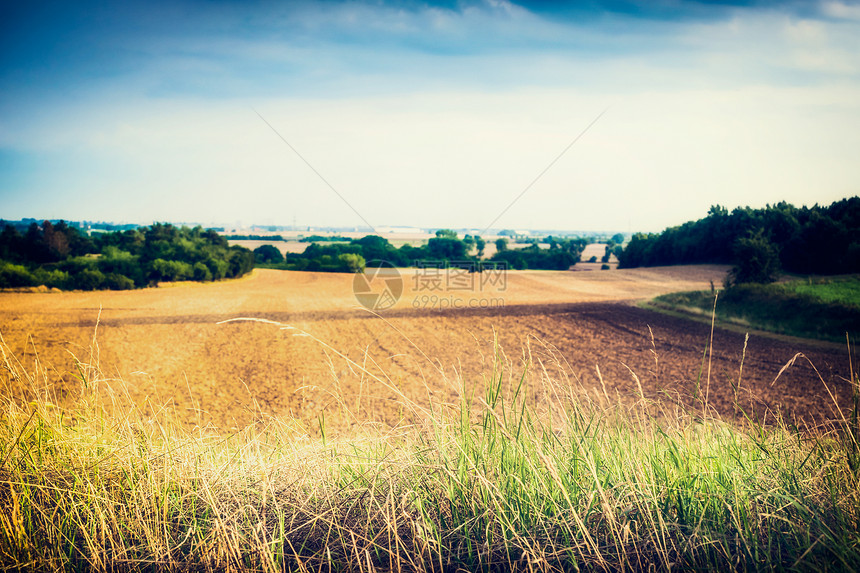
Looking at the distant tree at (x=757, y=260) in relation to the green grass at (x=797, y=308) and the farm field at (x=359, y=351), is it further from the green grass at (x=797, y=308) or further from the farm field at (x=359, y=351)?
the farm field at (x=359, y=351)

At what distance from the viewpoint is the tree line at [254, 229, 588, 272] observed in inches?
1736

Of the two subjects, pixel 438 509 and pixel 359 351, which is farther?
pixel 359 351

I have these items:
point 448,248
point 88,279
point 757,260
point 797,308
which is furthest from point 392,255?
point 797,308

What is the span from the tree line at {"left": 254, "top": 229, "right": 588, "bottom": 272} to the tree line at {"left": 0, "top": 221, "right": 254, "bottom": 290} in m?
9.80

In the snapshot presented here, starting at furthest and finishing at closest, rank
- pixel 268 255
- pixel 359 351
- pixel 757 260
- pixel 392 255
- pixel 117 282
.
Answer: pixel 268 255, pixel 392 255, pixel 117 282, pixel 757 260, pixel 359 351

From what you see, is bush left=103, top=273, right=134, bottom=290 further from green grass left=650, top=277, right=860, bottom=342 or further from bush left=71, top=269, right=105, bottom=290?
green grass left=650, top=277, right=860, bottom=342

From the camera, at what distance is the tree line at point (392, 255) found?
44.1 metres

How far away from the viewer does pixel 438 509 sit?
2.22 meters

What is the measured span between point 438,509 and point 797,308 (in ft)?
67.3

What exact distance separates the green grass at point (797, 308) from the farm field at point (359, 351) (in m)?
1.26

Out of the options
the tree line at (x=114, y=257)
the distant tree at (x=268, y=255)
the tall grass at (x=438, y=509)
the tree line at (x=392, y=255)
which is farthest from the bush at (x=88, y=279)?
the tall grass at (x=438, y=509)

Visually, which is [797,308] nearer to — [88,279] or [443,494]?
[443,494]

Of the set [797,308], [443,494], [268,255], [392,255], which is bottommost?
[797,308]

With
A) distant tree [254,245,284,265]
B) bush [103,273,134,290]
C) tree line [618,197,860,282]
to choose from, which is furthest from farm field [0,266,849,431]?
distant tree [254,245,284,265]
